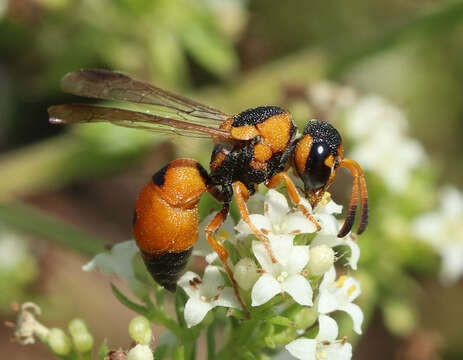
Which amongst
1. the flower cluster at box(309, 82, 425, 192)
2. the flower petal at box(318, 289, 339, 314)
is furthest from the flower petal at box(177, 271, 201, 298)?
the flower cluster at box(309, 82, 425, 192)

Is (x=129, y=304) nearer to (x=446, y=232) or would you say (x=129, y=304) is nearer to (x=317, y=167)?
(x=317, y=167)

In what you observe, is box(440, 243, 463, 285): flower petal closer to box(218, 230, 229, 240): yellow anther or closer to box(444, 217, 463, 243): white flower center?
box(444, 217, 463, 243): white flower center

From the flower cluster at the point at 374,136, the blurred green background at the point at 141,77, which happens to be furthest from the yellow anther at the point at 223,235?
the flower cluster at the point at 374,136

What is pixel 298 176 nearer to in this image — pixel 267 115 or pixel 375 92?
pixel 267 115

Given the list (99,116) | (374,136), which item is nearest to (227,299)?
(99,116)

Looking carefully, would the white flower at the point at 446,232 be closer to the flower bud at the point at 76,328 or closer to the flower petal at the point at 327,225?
the flower petal at the point at 327,225

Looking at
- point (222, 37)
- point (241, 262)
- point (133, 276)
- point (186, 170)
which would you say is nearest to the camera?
point (241, 262)

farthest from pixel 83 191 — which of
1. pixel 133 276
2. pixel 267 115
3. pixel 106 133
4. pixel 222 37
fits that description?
pixel 267 115
